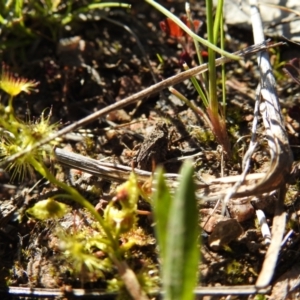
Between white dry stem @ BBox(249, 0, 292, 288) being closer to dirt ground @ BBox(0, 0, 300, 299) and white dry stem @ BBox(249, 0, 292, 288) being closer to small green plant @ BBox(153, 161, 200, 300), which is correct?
dirt ground @ BBox(0, 0, 300, 299)

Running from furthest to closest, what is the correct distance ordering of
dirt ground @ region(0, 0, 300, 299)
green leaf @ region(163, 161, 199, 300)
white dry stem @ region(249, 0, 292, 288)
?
dirt ground @ region(0, 0, 300, 299) → white dry stem @ region(249, 0, 292, 288) → green leaf @ region(163, 161, 199, 300)

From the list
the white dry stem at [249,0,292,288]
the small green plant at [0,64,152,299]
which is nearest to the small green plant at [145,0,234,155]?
the white dry stem at [249,0,292,288]

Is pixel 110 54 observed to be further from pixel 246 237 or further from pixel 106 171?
pixel 246 237

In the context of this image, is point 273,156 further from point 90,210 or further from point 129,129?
point 129,129

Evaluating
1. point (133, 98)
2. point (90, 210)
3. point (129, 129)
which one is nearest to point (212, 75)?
→ point (133, 98)

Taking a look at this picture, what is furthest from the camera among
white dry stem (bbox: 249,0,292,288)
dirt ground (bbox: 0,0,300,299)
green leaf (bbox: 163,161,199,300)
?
dirt ground (bbox: 0,0,300,299)

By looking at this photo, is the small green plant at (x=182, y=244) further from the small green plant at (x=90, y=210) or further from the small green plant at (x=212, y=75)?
the small green plant at (x=212, y=75)
